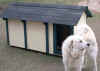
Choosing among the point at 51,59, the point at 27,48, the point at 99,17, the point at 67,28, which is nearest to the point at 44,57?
the point at 51,59

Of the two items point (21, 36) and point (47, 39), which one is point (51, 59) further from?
point (21, 36)

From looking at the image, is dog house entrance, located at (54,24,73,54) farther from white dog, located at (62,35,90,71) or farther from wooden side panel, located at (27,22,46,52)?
white dog, located at (62,35,90,71)

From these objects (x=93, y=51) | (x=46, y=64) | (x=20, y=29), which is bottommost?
(x=46, y=64)

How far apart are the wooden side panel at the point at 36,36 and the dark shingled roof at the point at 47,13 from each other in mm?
263

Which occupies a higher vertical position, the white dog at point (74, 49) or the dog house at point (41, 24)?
the dog house at point (41, 24)

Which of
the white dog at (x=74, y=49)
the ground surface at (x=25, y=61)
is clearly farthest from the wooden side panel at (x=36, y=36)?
the white dog at (x=74, y=49)

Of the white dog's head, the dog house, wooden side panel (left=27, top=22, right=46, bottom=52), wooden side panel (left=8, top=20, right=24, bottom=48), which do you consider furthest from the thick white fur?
wooden side panel (left=8, top=20, right=24, bottom=48)

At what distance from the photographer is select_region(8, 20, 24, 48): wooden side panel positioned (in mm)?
7098

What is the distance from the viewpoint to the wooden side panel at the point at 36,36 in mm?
6691

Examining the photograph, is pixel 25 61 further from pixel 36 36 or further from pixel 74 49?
pixel 74 49

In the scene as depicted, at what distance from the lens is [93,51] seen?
5.25 metres

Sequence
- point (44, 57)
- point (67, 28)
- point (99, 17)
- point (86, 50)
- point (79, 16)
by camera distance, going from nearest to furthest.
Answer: point (86, 50)
point (79, 16)
point (44, 57)
point (67, 28)
point (99, 17)

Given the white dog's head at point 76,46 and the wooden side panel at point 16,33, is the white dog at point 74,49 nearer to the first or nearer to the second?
the white dog's head at point 76,46

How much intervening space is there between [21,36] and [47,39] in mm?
1033
